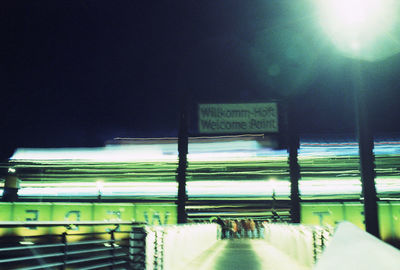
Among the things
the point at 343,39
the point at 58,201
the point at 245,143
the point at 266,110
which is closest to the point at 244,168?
the point at 245,143

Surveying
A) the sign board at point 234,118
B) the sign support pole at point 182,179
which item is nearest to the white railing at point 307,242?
the sign board at point 234,118

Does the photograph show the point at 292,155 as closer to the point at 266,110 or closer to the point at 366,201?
the point at 266,110

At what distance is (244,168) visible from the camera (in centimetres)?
1969

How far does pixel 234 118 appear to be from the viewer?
47.1 ft

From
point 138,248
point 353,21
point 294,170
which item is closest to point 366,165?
point 353,21

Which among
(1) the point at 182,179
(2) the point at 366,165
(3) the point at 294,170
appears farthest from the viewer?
(3) the point at 294,170

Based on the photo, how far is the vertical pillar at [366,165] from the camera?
5.81m

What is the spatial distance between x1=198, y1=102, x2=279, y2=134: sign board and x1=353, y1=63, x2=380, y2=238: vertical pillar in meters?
8.19

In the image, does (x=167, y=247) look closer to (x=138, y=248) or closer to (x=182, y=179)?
(x=138, y=248)

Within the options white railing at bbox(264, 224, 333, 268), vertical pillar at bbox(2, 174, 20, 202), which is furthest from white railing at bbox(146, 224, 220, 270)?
vertical pillar at bbox(2, 174, 20, 202)

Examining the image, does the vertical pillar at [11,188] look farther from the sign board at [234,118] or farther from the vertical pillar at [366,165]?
the vertical pillar at [366,165]

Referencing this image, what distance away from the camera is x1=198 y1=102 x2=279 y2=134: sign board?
14.4m

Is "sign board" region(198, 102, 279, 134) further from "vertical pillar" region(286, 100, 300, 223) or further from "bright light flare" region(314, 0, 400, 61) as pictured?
"bright light flare" region(314, 0, 400, 61)

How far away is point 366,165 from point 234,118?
A: 339 inches
